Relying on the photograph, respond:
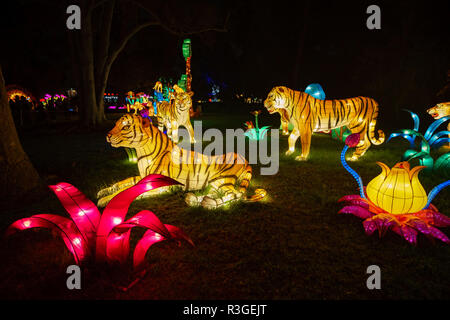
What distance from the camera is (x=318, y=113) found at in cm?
705

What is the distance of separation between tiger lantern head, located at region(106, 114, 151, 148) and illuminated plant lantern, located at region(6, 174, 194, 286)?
1.38 meters

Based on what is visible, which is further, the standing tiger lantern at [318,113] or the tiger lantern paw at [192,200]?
the standing tiger lantern at [318,113]

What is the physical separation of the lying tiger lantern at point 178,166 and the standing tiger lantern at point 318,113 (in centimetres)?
298

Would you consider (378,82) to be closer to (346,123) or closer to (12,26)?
(346,123)

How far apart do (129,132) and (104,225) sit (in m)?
1.78

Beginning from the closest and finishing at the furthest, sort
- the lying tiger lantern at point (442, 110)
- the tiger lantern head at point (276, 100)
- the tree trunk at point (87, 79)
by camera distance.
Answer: the lying tiger lantern at point (442, 110), the tiger lantern head at point (276, 100), the tree trunk at point (87, 79)

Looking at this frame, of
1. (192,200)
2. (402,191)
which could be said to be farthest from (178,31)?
(402,191)

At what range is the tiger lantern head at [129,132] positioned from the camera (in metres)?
3.77

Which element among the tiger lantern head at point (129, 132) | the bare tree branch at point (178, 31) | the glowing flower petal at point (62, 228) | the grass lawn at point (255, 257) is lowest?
the grass lawn at point (255, 257)

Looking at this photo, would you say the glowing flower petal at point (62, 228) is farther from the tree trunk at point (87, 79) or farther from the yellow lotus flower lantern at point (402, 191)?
the tree trunk at point (87, 79)

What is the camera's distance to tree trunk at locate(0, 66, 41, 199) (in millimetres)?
4164

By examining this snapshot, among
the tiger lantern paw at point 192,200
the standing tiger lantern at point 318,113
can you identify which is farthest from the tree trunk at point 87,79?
the tiger lantern paw at point 192,200
